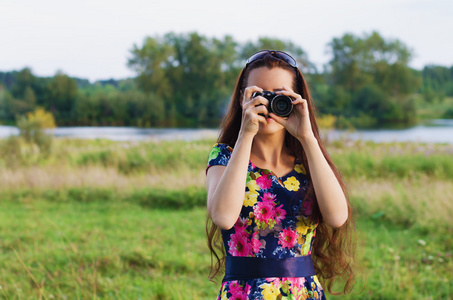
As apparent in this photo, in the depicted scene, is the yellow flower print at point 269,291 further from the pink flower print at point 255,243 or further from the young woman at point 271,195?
the pink flower print at point 255,243

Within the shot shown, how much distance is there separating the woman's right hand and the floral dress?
0.59 feet

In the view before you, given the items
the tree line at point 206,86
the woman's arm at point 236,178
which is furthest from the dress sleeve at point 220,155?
the tree line at point 206,86

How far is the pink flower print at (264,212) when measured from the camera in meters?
1.45

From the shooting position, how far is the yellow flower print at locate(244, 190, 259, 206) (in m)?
1.46

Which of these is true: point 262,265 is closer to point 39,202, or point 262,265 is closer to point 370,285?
point 370,285

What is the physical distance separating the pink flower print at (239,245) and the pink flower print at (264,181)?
0.58ft

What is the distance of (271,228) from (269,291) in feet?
0.68

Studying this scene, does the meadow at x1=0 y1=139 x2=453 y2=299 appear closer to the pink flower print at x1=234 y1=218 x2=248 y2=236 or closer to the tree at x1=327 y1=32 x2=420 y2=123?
the pink flower print at x1=234 y1=218 x2=248 y2=236

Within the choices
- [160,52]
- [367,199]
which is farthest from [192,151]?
[160,52]

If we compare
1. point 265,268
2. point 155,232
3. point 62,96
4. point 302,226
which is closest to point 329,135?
point 155,232

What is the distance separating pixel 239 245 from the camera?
1.46 m

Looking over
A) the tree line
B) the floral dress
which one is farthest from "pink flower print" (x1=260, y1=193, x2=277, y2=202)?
the tree line

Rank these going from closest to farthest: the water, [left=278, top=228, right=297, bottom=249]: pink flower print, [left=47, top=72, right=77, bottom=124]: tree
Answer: [left=278, top=228, right=297, bottom=249]: pink flower print, the water, [left=47, top=72, right=77, bottom=124]: tree

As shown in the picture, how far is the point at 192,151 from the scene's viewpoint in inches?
449
